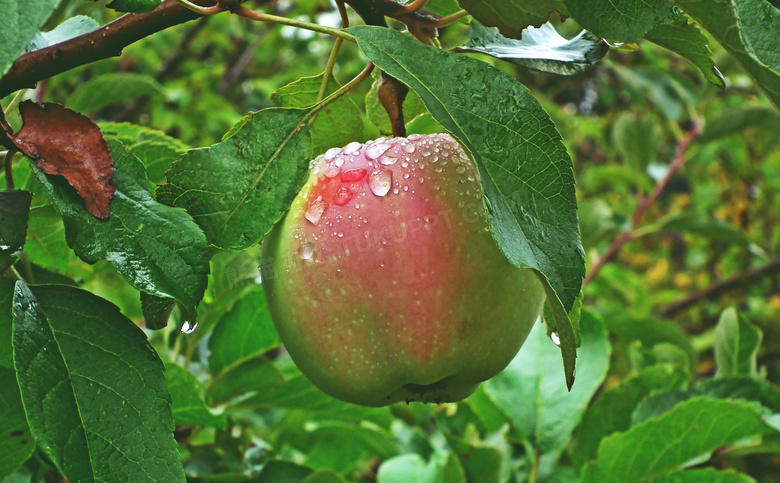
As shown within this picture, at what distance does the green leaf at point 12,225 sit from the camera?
52 centimetres

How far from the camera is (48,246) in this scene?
0.76 m

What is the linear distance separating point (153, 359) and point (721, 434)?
2.14ft

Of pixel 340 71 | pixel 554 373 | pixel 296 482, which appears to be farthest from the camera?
pixel 340 71

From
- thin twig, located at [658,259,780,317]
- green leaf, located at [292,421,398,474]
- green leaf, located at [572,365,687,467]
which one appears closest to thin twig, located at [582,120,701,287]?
thin twig, located at [658,259,780,317]

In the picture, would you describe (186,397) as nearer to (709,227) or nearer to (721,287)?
(709,227)

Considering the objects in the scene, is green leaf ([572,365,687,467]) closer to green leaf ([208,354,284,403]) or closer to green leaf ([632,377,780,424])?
green leaf ([632,377,780,424])

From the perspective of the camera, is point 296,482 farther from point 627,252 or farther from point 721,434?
point 627,252

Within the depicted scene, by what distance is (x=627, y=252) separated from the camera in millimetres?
3533

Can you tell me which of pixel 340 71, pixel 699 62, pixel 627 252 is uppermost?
pixel 699 62

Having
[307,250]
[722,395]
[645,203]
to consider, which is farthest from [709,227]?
[307,250]

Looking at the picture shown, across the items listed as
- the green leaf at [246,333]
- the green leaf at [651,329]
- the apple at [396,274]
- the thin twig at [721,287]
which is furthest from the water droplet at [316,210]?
the thin twig at [721,287]

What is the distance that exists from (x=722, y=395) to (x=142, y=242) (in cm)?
83

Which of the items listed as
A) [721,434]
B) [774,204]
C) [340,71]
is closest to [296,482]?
[721,434]

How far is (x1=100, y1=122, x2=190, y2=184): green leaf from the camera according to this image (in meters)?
0.77
